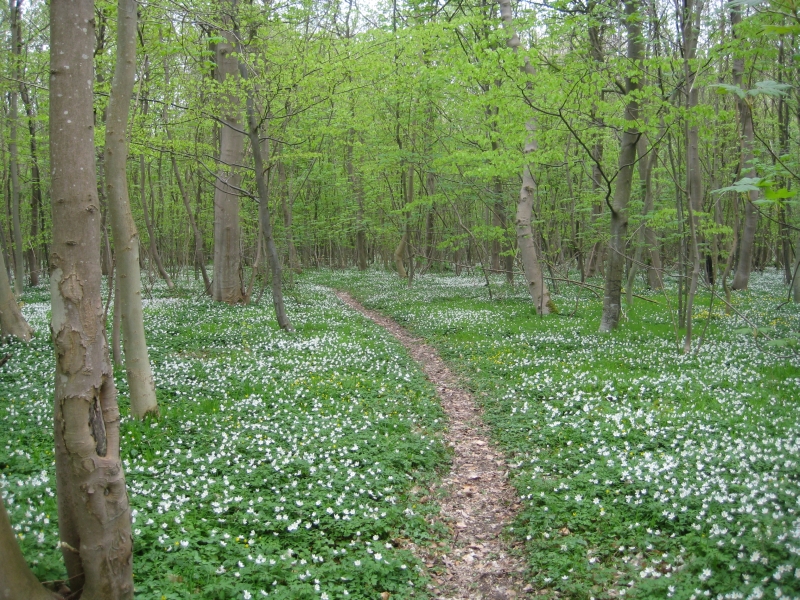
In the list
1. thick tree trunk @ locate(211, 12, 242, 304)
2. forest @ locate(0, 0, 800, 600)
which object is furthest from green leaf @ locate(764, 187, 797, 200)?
thick tree trunk @ locate(211, 12, 242, 304)

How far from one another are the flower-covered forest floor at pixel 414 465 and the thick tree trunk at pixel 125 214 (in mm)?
722

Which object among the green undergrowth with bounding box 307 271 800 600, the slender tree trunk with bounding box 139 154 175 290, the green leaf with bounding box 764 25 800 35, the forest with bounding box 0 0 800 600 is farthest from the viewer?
the slender tree trunk with bounding box 139 154 175 290

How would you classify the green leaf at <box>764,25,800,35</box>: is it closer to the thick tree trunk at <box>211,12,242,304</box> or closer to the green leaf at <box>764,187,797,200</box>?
the green leaf at <box>764,187,797,200</box>

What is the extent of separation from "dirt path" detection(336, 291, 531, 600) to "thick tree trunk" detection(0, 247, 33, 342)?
10.3 metres

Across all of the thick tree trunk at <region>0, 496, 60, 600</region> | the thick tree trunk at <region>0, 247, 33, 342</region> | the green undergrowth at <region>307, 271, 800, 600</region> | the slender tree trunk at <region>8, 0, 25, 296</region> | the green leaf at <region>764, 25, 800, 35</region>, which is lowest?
the green undergrowth at <region>307, 271, 800, 600</region>

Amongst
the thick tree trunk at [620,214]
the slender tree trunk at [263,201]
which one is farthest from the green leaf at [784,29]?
the slender tree trunk at [263,201]

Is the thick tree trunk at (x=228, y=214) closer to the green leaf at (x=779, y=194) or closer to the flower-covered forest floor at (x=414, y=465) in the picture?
the flower-covered forest floor at (x=414, y=465)

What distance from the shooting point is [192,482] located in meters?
6.14

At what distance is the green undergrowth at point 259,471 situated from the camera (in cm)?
480

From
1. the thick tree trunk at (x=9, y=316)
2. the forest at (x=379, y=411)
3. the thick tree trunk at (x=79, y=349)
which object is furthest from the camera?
the thick tree trunk at (x=9, y=316)

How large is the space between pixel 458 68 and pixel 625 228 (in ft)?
21.0

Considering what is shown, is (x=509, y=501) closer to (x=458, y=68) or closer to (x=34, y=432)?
(x=34, y=432)

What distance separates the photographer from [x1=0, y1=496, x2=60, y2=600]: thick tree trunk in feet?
10.4

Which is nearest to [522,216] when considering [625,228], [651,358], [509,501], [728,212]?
[625,228]
